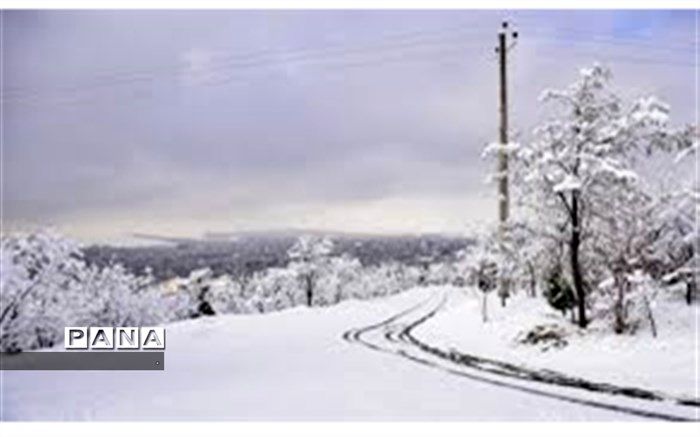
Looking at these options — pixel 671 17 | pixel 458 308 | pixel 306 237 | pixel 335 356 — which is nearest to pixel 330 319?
pixel 458 308

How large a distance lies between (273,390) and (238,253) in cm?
375

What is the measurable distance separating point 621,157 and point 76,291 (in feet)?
30.7

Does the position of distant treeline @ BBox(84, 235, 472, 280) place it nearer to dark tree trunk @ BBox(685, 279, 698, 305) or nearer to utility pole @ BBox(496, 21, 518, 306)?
utility pole @ BBox(496, 21, 518, 306)

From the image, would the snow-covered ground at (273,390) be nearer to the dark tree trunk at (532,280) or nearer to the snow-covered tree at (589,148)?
the snow-covered tree at (589,148)

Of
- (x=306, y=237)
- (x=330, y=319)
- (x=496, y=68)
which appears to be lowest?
(x=330, y=319)

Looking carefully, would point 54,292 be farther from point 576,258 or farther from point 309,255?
point 576,258

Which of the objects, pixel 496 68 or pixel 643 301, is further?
pixel 496 68

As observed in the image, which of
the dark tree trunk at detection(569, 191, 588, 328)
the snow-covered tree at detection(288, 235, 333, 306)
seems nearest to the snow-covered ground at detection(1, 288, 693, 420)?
the dark tree trunk at detection(569, 191, 588, 328)

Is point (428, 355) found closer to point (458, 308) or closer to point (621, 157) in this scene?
point (621, 157)

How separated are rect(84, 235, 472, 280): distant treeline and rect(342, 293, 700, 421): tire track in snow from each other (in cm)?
146

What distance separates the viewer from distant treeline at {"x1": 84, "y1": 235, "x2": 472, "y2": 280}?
16.8 m

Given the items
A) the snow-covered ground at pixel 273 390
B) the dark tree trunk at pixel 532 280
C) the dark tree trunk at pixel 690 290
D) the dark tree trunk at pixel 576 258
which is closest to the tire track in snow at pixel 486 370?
the snow-covered ground at pixel 273 390

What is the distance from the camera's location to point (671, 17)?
1474 cm

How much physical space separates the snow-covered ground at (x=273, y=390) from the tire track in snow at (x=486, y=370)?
0.24 metres
